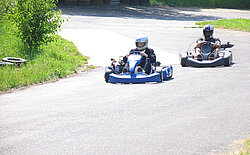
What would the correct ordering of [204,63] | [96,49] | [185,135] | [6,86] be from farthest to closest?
[96,49] < [204,63] < [6,86] < [185,135]

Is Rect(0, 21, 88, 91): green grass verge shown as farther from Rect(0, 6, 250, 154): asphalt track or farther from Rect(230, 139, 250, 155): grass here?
Rect(230, 139, 250, 155): grass

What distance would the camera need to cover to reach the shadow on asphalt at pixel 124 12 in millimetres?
38438

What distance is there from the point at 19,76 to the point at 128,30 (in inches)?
587

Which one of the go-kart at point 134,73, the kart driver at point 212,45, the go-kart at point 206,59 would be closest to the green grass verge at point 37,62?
the go-kart at point 134,73

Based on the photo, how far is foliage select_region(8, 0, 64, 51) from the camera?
17672 millimetres

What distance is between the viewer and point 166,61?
18.9 metres

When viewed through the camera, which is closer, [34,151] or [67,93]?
[34,151]

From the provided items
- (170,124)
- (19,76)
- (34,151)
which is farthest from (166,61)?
(34,151)

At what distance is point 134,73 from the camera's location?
1402cm

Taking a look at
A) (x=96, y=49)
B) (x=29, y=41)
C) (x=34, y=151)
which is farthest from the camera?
(x=96, y=49)

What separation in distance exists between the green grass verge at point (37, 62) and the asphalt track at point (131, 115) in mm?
593

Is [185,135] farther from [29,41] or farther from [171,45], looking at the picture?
[171,45]

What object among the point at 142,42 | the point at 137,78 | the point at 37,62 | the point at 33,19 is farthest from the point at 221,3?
the point at 137,78

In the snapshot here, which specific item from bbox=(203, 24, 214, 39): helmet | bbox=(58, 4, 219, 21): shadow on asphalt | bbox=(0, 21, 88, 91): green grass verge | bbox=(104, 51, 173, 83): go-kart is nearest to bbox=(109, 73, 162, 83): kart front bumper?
bbox=(104, 51, 173, 83): go-kart
